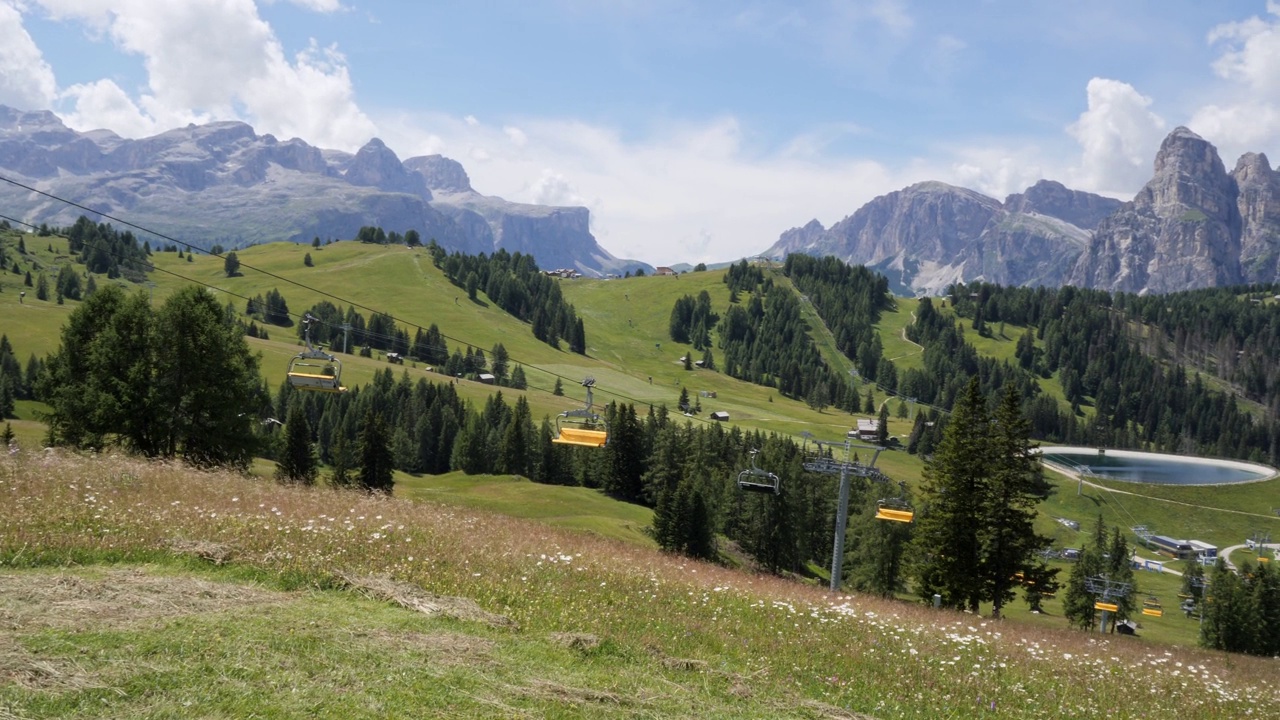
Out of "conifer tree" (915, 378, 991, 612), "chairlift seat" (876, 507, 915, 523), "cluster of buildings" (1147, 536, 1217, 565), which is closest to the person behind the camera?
"conifer tree" (915, 378, 991, 612)

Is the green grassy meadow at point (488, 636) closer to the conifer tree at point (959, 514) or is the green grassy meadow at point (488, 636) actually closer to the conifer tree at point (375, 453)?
the conifer tree at point (959, 514)

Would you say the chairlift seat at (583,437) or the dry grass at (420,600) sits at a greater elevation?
the chairlift seat at (583,437)

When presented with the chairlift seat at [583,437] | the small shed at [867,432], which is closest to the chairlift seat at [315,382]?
the chairlift seat at [583,437]

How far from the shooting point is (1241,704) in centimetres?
1712

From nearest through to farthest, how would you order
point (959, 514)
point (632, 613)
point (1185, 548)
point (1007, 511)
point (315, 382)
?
point (632, 613) → point (315, 382) → point (1007, 511) → point (959, 514) → point (1185, 548)

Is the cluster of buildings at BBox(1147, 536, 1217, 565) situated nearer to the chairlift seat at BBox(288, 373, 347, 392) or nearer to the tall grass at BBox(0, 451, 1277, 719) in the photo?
the tall grass at BBox(0, 451, 1277, 719)

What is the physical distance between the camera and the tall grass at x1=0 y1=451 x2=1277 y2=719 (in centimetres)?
1341

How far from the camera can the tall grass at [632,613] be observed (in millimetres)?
13414

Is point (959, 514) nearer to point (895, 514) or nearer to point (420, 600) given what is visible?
point (895, 514)

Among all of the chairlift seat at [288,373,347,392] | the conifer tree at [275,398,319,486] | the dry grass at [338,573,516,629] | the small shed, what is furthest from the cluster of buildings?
the dry grass at [338,573,516,629]

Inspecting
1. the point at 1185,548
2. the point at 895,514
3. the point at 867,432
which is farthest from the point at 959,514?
the point at 1185,548

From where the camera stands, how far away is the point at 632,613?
1584 cm

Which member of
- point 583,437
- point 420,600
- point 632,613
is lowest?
point 632,613

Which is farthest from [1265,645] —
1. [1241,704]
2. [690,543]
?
[1241,704]
